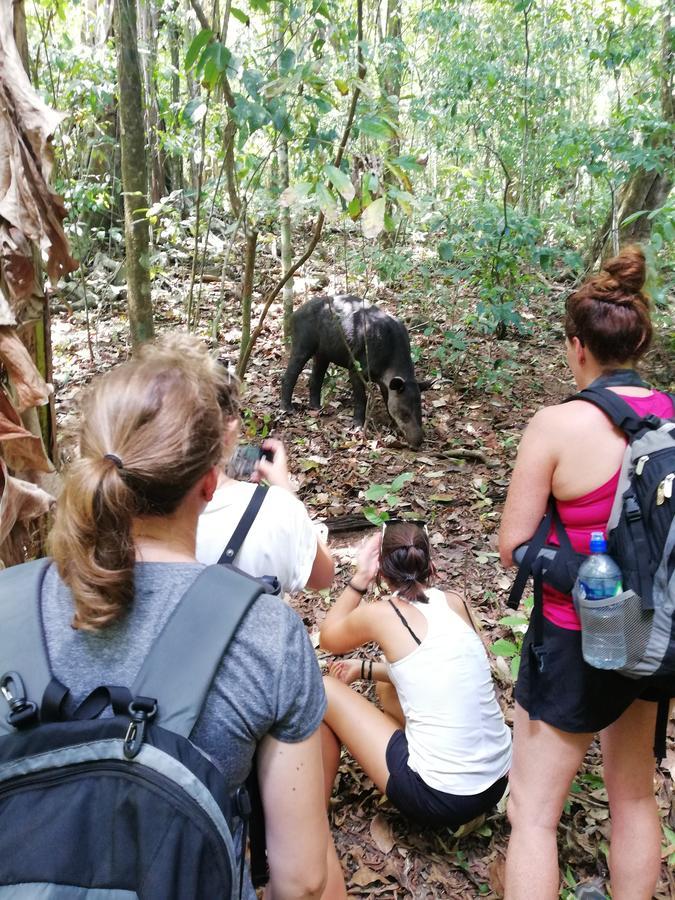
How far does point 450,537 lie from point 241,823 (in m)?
3.95

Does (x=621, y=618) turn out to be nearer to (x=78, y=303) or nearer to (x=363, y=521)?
(x=363, y=521)

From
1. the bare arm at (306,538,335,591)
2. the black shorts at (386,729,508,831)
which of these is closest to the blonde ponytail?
the bare arm at (306,538,335,591)

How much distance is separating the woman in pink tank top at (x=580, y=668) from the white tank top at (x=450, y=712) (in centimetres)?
32

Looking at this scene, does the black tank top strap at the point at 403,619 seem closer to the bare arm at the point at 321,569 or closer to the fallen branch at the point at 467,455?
the bare arm at the point at 321,569

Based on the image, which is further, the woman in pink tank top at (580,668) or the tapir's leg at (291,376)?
the tapir's leg at (291,376)

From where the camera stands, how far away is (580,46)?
1047cm

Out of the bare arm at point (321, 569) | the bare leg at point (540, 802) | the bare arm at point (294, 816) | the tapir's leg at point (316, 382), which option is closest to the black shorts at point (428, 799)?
the bare leg at point (540, 802)

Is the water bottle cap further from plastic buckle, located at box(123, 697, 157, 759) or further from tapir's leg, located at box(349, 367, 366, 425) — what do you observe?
tapir's leg, located at box(349, 367, 366, 425)

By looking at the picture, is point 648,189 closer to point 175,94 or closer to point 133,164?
point 133,164

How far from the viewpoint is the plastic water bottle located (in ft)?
5.78

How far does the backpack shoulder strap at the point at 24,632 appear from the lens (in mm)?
1077

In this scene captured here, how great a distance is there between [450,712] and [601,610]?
3.07 feet

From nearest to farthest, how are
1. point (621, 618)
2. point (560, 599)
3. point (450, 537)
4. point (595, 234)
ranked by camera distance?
point (621, 618)
point (560, 599)
point (450, 537)
point (595, 234)

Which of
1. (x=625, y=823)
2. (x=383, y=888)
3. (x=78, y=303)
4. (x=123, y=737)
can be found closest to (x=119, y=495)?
(x=123, y=737)
